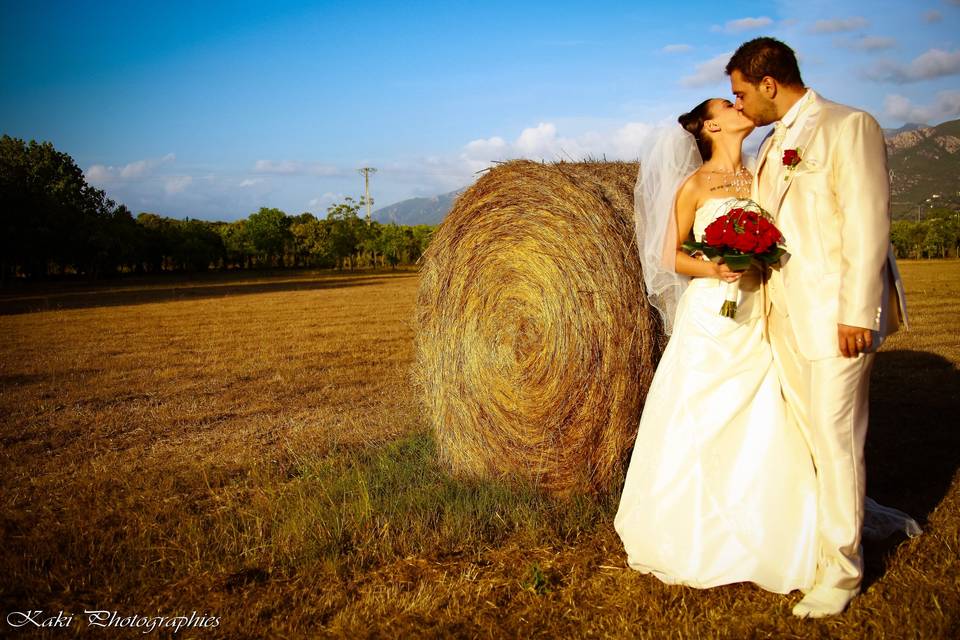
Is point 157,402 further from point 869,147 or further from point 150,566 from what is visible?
point 869,147

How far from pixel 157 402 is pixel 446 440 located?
14.7 ft

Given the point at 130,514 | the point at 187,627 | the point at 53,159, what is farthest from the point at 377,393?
the point at 53,159

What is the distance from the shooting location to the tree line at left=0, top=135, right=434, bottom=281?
112 ft

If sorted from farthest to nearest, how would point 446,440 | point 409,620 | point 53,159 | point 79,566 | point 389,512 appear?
point 53,159 → point 446,440 → point 389,512 → point 79,566 → point 409,620

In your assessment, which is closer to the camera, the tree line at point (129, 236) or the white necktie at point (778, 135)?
the white necktie at point (778, 135)

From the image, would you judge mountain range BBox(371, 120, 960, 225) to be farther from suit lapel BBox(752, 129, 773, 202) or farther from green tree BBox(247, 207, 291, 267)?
suit lapel BBox(752, 129, 773, 202)

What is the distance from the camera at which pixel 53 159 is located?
47.6 m

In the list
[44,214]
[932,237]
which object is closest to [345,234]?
[44,214]

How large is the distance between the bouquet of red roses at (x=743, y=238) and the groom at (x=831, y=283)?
17cm

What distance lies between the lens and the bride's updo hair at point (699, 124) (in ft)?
12.9

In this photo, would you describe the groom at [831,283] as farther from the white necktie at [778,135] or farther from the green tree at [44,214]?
the green tree at [44,214]

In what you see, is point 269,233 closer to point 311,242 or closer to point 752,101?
point 311,242

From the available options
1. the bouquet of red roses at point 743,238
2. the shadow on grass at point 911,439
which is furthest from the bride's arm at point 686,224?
the shadow on grass at point 911,439

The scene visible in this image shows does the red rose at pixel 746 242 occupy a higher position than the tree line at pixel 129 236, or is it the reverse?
the tree line at pixel 129 236
